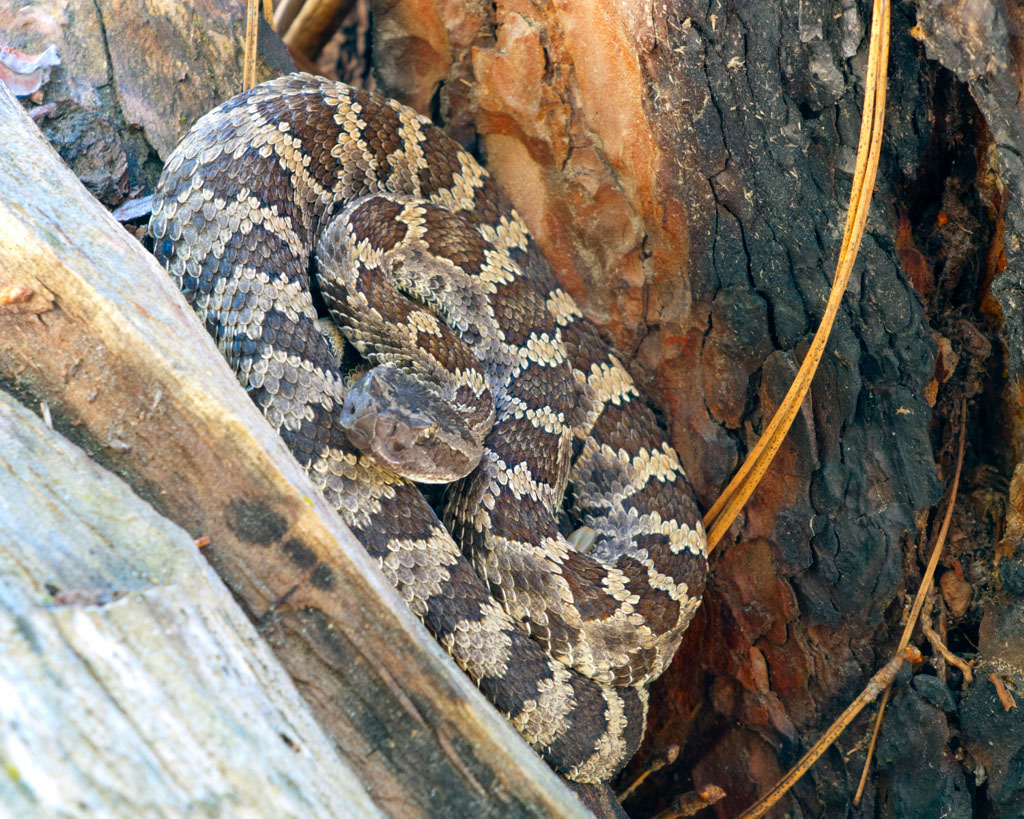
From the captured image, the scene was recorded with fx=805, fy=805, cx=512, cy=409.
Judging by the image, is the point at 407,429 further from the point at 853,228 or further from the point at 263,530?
the point at 853,228

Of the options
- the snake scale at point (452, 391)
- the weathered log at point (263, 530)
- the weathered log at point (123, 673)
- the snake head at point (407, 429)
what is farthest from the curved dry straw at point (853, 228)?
the weathered log at point (123, 673)

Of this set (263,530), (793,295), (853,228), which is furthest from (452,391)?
(853,228)

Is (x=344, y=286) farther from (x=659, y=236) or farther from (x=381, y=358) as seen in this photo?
(x=659, y=236)

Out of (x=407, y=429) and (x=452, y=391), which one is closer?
(x=407, y=429)

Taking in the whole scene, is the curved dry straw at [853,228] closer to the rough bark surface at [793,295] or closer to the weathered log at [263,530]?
the rough bark surface at [793,295]

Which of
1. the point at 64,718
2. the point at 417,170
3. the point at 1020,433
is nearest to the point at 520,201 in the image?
the point at 417,170
